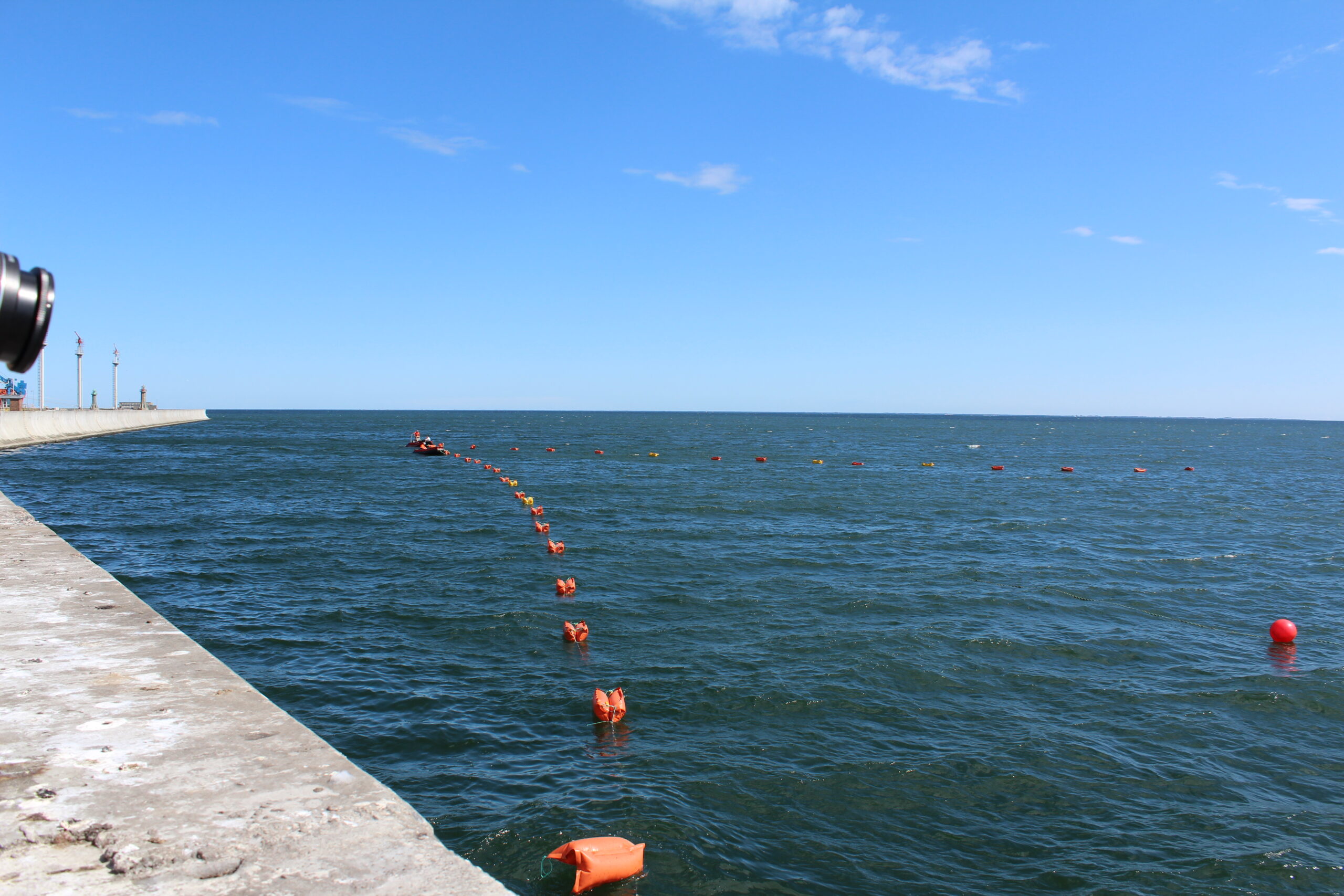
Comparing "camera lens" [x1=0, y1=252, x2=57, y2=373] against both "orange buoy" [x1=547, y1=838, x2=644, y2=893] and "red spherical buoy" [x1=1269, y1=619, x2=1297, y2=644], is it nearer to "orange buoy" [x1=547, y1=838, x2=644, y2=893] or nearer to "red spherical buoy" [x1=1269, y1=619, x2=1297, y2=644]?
"orange buoy" [x1=547, y1=838, x2=644, y2=893]

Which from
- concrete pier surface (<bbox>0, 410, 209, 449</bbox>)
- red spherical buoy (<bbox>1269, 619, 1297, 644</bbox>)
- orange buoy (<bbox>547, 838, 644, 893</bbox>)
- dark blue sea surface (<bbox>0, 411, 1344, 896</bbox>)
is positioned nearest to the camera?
orange buoy (<bbox>547, 838, 644, 893</bbox>)

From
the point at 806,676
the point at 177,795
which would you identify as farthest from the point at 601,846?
the point at 806,676

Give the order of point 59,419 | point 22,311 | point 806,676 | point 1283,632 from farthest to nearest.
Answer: point 59,419
point 1283,632
point 806,676
point 22,311

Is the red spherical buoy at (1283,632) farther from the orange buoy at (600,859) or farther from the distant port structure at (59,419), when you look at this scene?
the distant port structure at (59,419)

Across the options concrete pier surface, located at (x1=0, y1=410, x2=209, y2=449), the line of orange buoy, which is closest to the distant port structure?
concrete pier surface, located at (x1=0, y1=410, x2=209, y2=449)

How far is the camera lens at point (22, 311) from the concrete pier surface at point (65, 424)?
67.6 m

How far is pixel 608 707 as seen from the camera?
38.0 ft

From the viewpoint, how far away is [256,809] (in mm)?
5262

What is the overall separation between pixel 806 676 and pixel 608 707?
3.83 m

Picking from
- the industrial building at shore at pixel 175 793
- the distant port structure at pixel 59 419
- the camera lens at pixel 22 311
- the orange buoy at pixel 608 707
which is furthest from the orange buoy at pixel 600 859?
the distant port structure at pixel 59 419

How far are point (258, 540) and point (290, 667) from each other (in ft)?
44.5

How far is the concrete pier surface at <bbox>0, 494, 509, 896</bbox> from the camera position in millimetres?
4582

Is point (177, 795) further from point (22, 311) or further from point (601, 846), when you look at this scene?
point (601, 846)

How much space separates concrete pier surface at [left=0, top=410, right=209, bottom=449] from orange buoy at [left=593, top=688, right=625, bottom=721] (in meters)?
63.6
